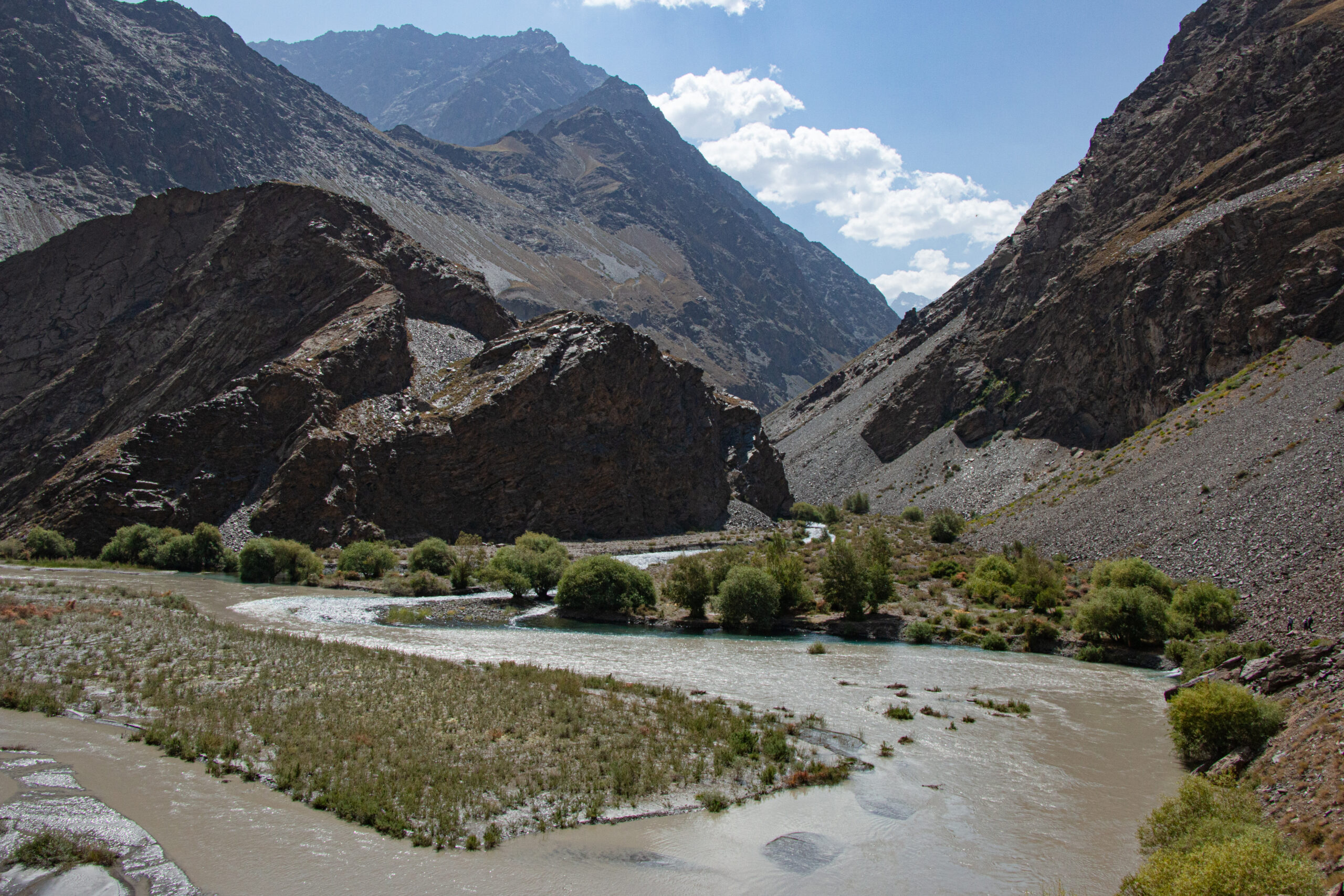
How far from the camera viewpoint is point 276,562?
56219 mm

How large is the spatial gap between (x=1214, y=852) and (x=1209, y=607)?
2953cm

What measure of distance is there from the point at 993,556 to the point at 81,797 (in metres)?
56.7

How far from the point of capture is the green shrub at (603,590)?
1892 inches

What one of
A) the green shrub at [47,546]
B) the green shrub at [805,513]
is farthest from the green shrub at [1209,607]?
the green shrub at [47,546]

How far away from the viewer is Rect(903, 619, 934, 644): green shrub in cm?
4334

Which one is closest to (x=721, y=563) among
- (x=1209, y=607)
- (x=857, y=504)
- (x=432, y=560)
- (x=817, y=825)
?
(x=432, y=560)

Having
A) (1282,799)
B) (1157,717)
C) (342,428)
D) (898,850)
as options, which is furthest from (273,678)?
(342,428)

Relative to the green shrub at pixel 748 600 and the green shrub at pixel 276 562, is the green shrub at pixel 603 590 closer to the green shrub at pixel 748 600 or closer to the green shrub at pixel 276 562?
the green shrub at pixel 748 600

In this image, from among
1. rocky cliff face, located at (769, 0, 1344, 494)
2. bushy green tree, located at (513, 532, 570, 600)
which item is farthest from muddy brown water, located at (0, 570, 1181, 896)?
rocky cliff face, located at (769, 0, 1344, 494)

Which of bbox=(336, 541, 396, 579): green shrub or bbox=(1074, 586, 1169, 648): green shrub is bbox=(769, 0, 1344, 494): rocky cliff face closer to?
bbox=(1074, 586, 1169, 648): green shrub

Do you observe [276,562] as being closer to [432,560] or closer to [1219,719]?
[432,560]

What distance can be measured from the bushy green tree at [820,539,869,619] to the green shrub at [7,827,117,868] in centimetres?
4020

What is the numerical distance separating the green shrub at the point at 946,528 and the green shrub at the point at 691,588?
37562 millimetres

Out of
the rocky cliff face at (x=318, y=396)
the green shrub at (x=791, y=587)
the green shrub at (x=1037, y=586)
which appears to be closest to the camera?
the green shrub at (x=1037, y=586)
